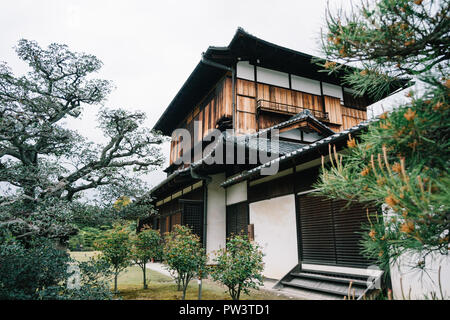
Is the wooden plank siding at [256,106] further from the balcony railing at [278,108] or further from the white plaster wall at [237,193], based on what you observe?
the white plaster wall at [237,193]

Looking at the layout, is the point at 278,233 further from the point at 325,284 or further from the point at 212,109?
the point at 212,109

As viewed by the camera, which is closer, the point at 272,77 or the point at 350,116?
the point at 272,77

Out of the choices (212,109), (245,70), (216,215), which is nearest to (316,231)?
(216,215)

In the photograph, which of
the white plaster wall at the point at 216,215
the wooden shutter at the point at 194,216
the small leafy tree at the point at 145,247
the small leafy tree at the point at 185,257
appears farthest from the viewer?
the white plaster wall at the point at 216,215

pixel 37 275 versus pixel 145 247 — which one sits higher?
pixel 145 247

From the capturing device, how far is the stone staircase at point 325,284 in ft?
14.7

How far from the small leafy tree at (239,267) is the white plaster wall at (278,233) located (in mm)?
2176

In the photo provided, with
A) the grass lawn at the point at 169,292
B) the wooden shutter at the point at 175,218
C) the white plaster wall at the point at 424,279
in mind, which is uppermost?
the wooden shutter at the point at 175,218

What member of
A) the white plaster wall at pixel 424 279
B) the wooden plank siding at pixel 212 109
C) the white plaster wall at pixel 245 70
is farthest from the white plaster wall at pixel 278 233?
the white plaster wall at pixel 245 70

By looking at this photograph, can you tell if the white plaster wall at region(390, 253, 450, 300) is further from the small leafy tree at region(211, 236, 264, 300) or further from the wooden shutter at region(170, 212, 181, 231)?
the wooden shutter at region(170, 212, 181, 231)

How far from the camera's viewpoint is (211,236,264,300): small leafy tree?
4227 millimetres

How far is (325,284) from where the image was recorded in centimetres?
518

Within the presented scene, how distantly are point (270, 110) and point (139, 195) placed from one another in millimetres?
6028

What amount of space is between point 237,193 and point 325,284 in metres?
4.22
